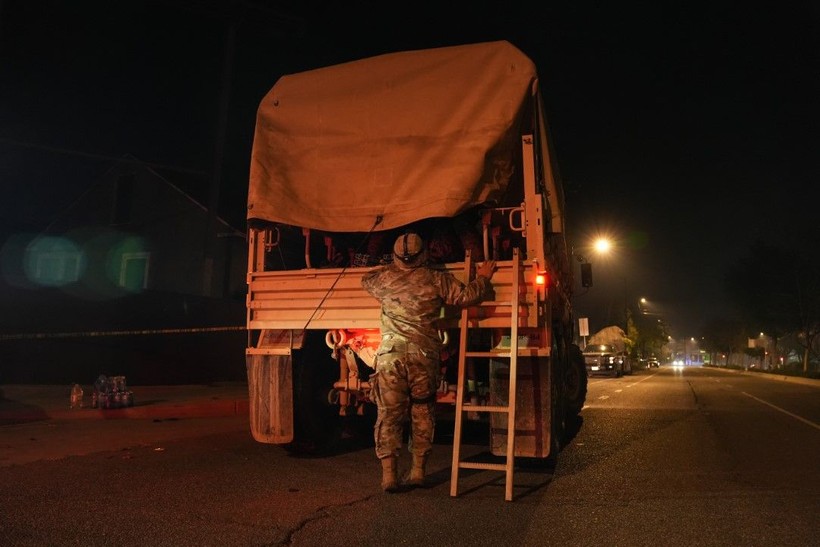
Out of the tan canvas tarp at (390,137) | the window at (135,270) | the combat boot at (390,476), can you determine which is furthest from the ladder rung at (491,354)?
the window at (135,270)

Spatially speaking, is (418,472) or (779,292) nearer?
(418,472)

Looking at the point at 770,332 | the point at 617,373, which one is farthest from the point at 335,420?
the point at 770,332

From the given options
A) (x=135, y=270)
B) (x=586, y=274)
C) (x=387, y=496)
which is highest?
(x=135, y=270)

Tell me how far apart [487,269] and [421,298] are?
604mm

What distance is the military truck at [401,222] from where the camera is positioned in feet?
17.3

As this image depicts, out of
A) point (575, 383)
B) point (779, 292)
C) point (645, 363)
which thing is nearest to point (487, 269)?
point (575, 383)

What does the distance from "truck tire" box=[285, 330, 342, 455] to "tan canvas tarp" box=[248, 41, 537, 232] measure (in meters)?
1.27

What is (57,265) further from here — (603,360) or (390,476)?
(603,360)

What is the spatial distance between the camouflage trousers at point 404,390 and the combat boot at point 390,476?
0.07m

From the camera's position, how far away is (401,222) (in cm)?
555

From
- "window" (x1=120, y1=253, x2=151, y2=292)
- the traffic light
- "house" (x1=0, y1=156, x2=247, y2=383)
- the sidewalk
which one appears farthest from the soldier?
"window" (x1=120, y1=253, x2=151, y2=292)

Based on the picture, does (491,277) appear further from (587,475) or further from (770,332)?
(770,332)

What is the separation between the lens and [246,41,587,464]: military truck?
5.27 metres

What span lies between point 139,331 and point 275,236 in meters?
9.86
